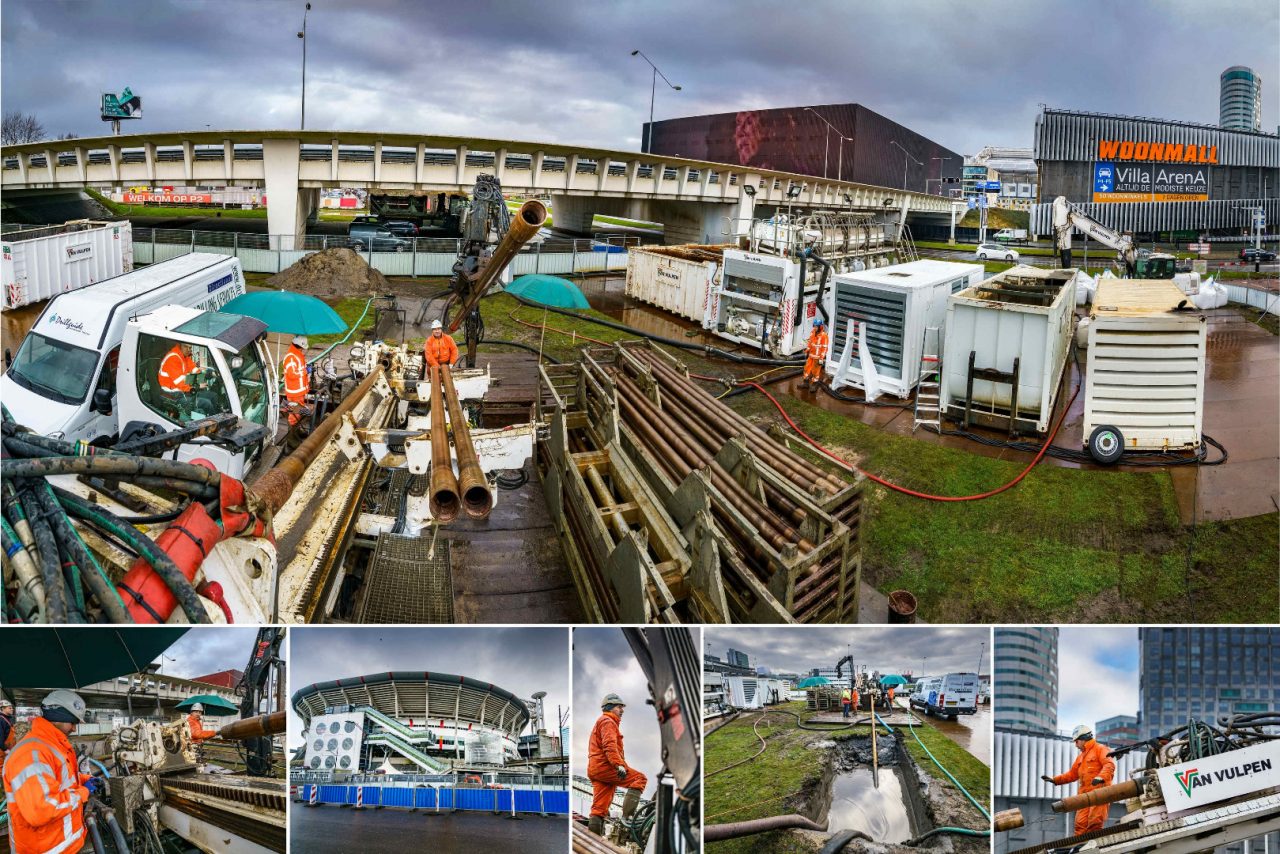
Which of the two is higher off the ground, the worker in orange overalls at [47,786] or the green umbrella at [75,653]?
the green umbrella at [75,653]

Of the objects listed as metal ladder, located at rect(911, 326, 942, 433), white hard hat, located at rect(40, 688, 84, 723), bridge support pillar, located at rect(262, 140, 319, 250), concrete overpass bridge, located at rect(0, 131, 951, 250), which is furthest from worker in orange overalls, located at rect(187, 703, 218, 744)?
bridge support pillar, located at rect(262, 140, 319, 250)

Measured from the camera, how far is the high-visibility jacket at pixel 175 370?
17.5ft

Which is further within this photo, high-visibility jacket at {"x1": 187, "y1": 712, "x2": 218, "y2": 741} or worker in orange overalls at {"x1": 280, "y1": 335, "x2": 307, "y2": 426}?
worker in orange overalls at {"x1": 280, "y1": 335, "x2": 307, "y2": 426}

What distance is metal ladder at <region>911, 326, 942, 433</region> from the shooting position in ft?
24.8

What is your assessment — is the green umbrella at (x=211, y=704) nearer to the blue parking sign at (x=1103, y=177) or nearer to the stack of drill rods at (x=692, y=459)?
the stack of drill rods at (x=692, y=459)

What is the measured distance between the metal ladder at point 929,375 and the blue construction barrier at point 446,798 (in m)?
5.56

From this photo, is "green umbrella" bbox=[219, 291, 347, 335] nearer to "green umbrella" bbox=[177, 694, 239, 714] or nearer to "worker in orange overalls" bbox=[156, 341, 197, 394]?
"worker in orange overalls" bbox=[156, 341, 197, 394]

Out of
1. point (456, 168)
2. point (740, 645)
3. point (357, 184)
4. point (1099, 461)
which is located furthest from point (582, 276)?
point (740, 645)

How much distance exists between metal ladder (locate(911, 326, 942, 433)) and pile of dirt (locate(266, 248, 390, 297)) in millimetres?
7316

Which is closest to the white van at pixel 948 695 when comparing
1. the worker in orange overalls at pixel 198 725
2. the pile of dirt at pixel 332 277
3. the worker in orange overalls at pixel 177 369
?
the worker in orange overalls at pixel 198 725

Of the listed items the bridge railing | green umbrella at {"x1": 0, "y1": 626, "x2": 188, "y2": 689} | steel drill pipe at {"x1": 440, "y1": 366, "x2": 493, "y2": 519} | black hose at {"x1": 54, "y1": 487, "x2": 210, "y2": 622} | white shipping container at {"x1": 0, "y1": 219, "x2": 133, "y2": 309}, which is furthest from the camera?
the bridge railing

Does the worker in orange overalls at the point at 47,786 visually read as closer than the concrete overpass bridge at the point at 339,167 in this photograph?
Yes

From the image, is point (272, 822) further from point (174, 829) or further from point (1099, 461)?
point (1099, 461)

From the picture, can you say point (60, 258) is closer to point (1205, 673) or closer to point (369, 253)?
point (369, 253)
